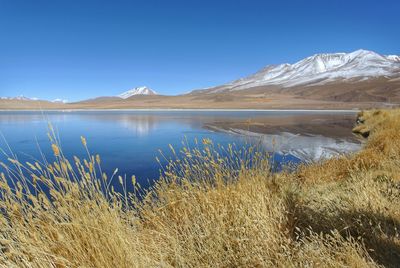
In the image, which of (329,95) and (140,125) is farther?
(329,95)

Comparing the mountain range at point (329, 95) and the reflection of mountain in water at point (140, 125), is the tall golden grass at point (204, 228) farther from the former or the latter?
the mountain range at point (329, 95)

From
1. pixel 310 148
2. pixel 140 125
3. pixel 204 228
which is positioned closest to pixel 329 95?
pixel 140 125

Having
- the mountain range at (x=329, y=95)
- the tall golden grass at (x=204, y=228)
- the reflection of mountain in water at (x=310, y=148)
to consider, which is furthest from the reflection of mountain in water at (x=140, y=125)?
the mountain range at (x=329, y=95)

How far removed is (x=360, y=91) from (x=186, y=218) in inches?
4966

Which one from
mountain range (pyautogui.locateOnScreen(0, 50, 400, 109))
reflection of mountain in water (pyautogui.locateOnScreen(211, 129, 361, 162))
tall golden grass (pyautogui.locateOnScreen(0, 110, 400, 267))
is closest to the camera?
tall golden grass (pyautogui.locateOnScreen(0, 110, 400, 267))

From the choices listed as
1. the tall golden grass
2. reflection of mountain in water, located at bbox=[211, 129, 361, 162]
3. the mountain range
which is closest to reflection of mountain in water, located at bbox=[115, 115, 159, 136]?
reflection of mountain in water, located at bbox=[211, 129, 361, 162]

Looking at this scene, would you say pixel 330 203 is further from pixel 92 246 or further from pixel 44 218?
A: pixel 44 218

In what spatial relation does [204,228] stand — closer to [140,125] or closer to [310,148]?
[310,148]

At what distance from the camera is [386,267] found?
2404 mm

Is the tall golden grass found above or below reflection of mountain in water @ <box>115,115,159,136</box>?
above

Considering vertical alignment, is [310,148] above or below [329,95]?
above

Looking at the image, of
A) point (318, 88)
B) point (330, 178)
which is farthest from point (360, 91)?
point (330, 178)

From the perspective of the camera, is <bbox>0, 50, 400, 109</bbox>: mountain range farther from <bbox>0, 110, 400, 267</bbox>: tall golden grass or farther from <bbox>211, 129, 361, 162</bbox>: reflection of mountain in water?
<bbox>0, 110, 400, 267</bbox>: tall golden grass

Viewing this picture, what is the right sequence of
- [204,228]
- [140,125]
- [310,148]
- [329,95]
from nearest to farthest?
[204,228], [310,148], [140,125], [329,95]
